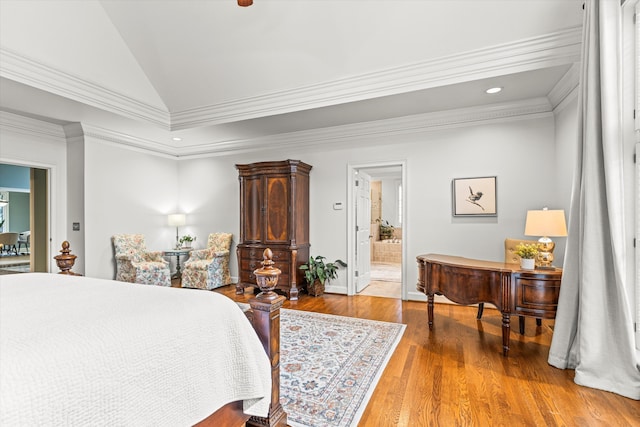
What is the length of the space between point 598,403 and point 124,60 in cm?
600

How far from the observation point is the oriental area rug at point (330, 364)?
2.05 metres

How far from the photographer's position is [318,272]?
16.4ft

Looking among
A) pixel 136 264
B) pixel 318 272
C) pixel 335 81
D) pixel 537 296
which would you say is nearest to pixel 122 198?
pixel 136 264

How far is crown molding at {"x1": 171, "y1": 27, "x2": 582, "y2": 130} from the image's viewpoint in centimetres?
318

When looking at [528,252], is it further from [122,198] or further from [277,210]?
[122,198]

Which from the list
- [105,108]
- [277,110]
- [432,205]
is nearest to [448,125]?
[432,205]

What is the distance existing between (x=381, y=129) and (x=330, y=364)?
352 cm

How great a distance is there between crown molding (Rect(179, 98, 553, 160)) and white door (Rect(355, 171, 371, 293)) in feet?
2.24

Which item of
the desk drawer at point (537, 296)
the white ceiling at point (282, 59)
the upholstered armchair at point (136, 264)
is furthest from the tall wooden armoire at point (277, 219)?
the desk drawer at point (537, 296)

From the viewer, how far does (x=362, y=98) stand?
4039 millimetres

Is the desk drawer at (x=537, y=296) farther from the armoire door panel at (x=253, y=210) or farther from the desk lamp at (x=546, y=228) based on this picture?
the armoire door panel at (x=253, y=210)

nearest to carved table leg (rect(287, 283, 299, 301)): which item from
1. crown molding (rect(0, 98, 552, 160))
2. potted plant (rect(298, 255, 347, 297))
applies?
potted plant (rect(298, 255, 347, 297))

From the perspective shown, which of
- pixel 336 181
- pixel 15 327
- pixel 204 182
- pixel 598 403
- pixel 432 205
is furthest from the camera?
pixel 204 182

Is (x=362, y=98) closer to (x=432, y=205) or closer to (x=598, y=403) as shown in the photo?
(x=432, y=205)
